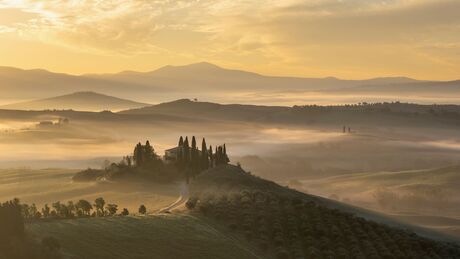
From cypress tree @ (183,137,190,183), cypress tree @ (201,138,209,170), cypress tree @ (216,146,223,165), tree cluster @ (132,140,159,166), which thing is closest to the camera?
cypress tree @ (183,137,190,183)

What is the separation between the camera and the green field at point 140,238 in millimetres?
52094

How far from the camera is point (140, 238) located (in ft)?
190

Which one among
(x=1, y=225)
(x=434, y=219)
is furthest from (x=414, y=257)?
(x=434, y=219)

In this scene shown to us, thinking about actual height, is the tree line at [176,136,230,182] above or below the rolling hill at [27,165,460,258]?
above

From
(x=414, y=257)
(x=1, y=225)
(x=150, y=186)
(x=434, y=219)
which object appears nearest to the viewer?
(x=1, y=225)

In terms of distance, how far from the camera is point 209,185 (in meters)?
98.5

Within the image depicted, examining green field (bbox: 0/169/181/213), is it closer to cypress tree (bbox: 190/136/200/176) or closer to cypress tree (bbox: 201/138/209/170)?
cypress tree (bbox: 190/136/200/176)

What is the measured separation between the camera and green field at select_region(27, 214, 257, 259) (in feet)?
171

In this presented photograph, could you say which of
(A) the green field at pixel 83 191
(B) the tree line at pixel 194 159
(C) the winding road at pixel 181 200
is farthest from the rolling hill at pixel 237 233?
(B) the tree line at pixel 194 159

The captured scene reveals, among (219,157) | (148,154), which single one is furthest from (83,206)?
(219,157)

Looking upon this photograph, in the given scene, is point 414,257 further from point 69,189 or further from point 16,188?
point 16,188

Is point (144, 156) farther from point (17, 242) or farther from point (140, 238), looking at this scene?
point (17, 242)

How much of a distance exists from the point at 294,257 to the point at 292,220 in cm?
1012

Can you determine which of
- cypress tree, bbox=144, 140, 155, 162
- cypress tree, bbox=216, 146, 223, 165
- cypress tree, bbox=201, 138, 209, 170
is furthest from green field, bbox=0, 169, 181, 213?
cypress tree, bbox=216, 146, 223, 165
